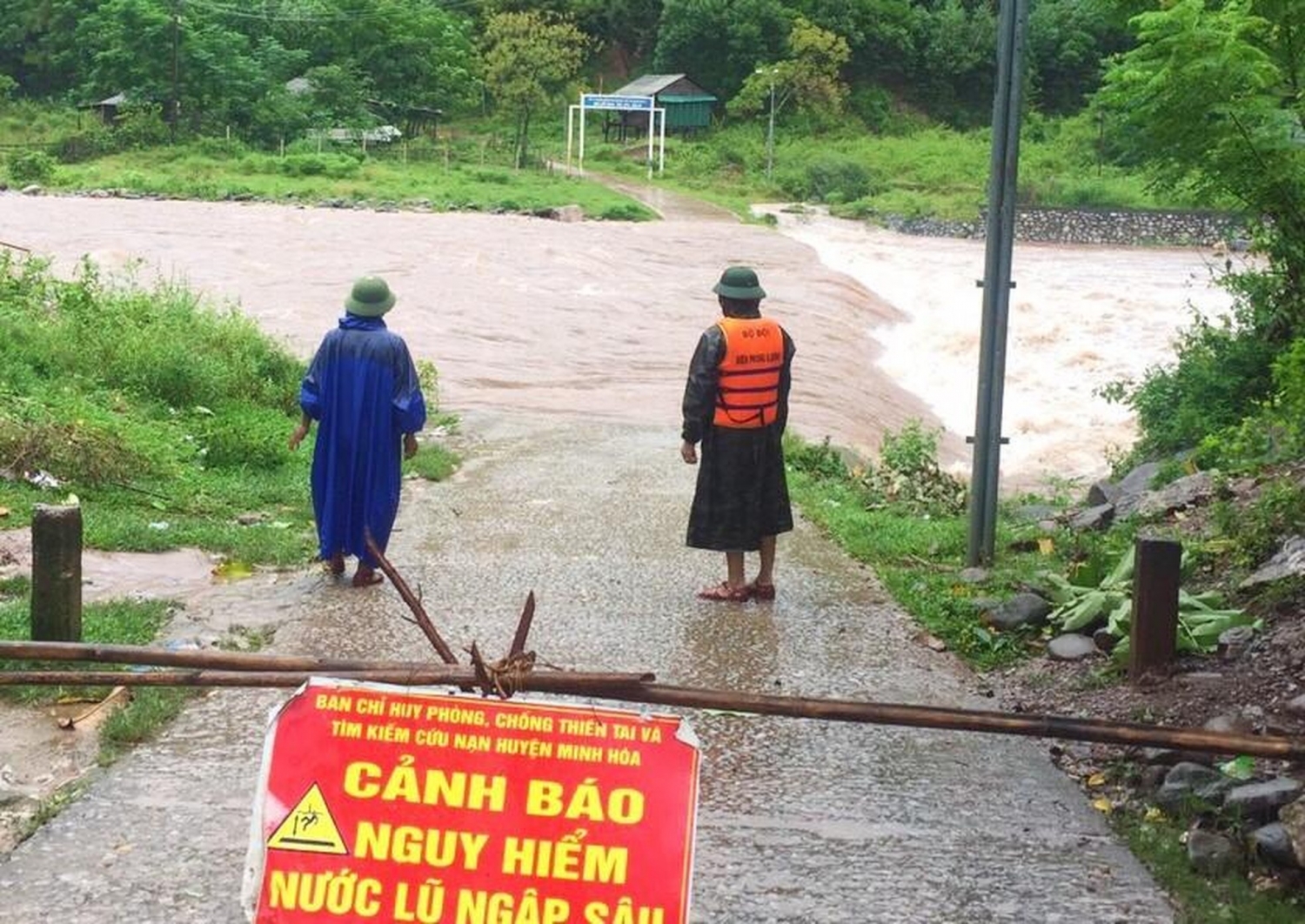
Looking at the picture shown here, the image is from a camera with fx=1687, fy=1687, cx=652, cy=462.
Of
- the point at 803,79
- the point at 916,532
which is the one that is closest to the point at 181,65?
the point at 803,79

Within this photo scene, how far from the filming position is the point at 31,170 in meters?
55.9

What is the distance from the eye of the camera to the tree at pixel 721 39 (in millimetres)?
77250

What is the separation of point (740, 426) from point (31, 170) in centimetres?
5288

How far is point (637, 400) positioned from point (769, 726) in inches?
544

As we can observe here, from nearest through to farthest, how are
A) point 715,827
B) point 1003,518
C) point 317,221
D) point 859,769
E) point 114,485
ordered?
point 715,827 → point 859,769 → point 114,485 → point 1003,518 → point 317,221

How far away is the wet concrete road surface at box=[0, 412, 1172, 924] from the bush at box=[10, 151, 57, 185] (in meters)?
50.1

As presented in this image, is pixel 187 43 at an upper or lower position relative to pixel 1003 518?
upper

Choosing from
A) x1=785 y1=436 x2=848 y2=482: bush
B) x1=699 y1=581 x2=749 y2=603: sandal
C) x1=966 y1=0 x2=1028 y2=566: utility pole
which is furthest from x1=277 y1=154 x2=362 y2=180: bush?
x1=699 y1=581 x2=749 y2=603: sandal

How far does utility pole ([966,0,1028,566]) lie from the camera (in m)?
9.02

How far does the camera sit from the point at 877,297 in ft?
114

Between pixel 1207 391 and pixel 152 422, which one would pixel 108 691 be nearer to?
pixel 152 422

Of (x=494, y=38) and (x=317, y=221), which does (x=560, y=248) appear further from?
(x=494, y=38)

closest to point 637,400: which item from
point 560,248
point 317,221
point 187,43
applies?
point 560,248

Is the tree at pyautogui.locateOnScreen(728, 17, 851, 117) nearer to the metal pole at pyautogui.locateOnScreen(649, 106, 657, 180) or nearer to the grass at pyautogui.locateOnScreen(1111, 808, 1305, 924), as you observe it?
the metal pole at pyautogui.locateOnScreen(649, 106, 657, 180)
